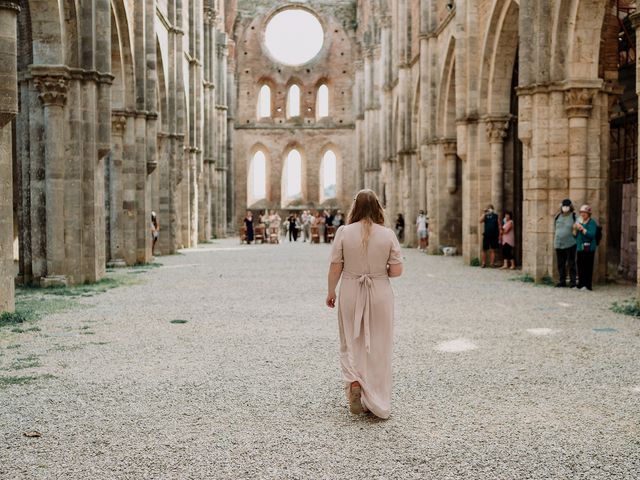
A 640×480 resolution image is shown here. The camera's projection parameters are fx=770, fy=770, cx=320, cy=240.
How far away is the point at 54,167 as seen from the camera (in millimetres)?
14094

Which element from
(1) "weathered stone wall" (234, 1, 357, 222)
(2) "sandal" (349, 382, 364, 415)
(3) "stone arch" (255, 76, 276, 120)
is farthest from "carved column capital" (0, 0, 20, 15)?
(3) "stone arch" (255, 76, 276, 120)

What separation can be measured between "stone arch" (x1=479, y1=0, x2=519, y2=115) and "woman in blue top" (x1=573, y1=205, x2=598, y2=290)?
7.19m

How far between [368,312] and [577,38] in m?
11.1

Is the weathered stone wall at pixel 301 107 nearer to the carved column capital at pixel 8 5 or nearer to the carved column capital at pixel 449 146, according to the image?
the carved column capital at pixel 449 146

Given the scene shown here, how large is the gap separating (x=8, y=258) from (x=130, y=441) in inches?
241

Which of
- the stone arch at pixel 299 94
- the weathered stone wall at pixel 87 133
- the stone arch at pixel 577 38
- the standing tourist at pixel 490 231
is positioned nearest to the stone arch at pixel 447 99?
the standing tourist at pixel 490 231

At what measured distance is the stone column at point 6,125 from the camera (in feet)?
32.8

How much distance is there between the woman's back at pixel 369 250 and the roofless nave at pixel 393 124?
247 inches

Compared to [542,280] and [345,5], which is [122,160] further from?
[345,5]

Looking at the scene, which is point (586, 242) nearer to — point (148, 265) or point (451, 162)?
point (148, 265)

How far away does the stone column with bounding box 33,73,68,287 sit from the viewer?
547 inches

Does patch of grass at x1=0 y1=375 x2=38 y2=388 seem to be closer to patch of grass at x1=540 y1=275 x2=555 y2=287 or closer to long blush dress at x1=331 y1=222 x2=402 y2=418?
long blush dress at x1=331 y1=222 x2=402 y2=418

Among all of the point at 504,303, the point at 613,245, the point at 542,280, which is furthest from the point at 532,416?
the point at 613,245

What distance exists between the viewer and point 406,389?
6.39m
